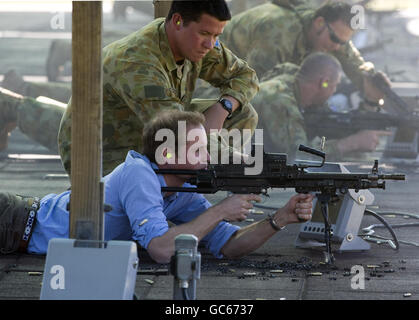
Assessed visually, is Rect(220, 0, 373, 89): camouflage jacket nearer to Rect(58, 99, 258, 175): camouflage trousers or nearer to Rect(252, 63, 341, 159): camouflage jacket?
Rect(252, 63, 341, 159): camouflage jacket

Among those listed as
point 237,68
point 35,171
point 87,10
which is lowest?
point 35,171

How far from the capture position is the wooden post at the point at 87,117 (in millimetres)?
4523

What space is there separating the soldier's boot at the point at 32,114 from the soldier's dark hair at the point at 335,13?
3.03 m

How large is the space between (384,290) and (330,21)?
264 inches

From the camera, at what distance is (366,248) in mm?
6621

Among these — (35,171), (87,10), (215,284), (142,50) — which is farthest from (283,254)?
(35,171)

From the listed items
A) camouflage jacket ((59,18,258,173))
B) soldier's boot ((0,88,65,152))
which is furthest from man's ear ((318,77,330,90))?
camouflage jacket ((59,18,258,173))

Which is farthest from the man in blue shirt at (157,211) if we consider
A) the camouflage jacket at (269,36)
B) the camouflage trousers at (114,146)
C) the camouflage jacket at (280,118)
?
the camouflage jacket at (269,36)

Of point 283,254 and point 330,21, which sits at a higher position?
point 330,21

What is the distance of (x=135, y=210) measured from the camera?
5.55 m

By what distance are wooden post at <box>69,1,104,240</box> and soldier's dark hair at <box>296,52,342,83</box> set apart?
6.51 meters

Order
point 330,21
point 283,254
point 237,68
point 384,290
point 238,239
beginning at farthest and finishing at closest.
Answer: point 330,21 < point 237,68 < point 283,254 < point 238,239 < point 384,290

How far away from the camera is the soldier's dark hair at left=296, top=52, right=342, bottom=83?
10.9 metres

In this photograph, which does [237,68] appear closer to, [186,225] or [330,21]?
[186,225]
